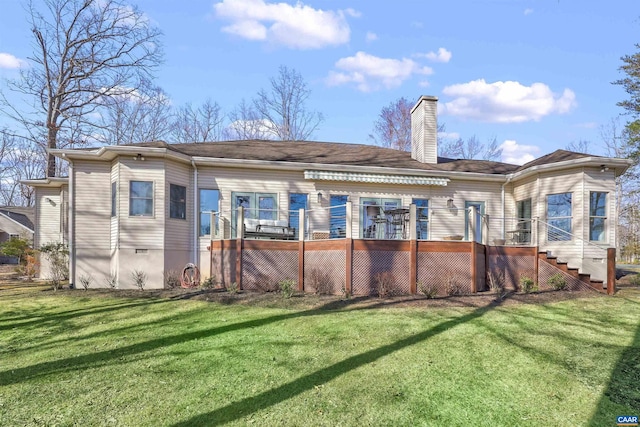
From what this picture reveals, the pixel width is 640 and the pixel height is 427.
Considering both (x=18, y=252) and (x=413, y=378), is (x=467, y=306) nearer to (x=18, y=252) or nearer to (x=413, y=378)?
(x=413, y=378)

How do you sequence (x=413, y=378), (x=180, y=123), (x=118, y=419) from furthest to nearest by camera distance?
1. (x=180, y=123)
2. (x=413, y=378)
3. (x=118, y=419)

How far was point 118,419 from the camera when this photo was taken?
3846 mm

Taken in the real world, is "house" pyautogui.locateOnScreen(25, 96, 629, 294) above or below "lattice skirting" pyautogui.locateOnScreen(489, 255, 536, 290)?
above

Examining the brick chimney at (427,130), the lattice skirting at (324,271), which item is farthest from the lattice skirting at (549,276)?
the brick chimney at (427,130)

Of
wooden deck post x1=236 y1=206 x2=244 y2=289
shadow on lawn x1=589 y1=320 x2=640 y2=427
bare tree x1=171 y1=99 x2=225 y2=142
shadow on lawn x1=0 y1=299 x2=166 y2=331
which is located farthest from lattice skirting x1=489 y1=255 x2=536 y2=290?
bare tree x1=171 y1=99 x2=225 y2=142

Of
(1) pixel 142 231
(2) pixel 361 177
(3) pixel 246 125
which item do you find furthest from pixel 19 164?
(2) pixel 361 177

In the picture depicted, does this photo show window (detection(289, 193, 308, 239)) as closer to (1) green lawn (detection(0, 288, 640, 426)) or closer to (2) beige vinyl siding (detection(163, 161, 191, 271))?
(2) beige vinyl siding (detection(163, 161, 191, 271))

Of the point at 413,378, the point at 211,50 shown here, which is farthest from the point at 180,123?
the point at 413,378

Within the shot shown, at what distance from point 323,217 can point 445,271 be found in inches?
191

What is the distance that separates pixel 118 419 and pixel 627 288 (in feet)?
44.2

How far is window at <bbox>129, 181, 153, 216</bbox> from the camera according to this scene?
1155 centimetres

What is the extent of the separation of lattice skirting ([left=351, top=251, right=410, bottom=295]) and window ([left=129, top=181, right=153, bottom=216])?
6670 millimetres

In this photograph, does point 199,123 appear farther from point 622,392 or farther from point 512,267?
point 622,392

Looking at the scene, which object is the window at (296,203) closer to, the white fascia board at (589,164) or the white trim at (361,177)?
the white trim at (361,177)
